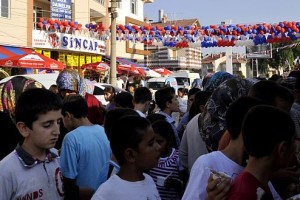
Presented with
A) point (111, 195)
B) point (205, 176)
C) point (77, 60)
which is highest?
point (77, 60)

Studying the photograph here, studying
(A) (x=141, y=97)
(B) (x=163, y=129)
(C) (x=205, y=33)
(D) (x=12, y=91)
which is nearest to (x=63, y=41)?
(C) (x=205, y=33)

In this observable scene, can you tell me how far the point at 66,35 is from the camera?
2266 cm

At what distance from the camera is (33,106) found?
279 cm

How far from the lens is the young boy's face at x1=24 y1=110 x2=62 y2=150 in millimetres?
2744

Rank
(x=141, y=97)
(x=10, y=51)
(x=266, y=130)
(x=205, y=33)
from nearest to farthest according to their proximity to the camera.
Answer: (x=266, y=130)
(x=141, y=97)
(x=10, y=51)
(x=205, y=33)

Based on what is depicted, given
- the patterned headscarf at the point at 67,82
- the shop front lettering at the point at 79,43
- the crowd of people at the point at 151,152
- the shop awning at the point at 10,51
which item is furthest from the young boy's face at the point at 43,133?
the shop front lettering at the point at 79,43

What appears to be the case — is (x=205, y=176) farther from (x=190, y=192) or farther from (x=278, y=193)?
(x=278, y=193)

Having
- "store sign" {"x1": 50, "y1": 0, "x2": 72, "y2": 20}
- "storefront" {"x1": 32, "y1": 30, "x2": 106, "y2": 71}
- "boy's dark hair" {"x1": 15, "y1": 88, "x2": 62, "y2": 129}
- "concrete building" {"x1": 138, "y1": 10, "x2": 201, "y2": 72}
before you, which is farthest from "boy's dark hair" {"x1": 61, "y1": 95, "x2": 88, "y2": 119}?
"concrete building" {"x1": 138, "y1": 10, "x2": 201, "y2": 72}

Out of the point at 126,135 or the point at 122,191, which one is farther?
the point at 126,135

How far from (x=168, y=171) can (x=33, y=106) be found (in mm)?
1844

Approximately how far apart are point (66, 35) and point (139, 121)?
20600 millimetres

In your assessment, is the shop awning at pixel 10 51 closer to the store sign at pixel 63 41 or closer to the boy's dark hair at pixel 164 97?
the store sign at pixel 63 41

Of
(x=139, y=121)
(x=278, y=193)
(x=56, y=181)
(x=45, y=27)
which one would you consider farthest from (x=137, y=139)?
(x=45, y=27)

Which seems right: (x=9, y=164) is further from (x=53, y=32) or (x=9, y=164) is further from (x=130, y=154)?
(x=53, y=32)
